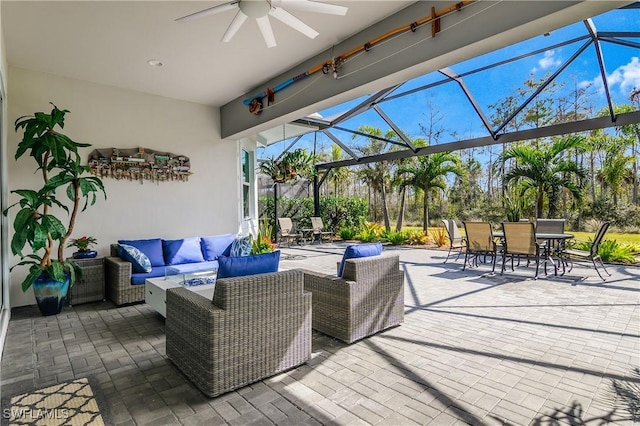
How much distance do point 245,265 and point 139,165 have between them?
13.0 ft

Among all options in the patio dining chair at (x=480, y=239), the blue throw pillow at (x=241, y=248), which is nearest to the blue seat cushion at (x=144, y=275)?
the blue throw pillow at (x=241, y=248)

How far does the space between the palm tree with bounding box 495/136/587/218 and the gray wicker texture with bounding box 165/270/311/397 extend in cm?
780

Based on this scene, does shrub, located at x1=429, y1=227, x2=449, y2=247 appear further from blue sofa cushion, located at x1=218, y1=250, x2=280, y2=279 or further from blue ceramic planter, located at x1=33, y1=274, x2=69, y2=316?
blue ceramic planter, located at x1=33, y1=274, x2=69, y2=316

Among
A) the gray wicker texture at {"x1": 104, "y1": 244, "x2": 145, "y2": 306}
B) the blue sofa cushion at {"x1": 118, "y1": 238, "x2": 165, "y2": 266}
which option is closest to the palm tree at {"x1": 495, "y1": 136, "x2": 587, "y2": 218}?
the blue sofa cushion at {"x1": 118, "y1": 238, "x2": 165, "y2": 266}

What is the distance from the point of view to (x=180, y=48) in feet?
13.1

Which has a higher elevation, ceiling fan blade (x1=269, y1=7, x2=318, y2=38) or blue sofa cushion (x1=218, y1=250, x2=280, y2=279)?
ceiling fan blade (x1=269, y1=7, x2=318, y2=38)

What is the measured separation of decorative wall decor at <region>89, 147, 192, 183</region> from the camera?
512 centimetres

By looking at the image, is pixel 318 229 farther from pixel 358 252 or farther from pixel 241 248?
pixel 358 252

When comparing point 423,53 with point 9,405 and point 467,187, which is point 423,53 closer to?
point 9,405

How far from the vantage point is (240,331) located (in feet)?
7.57

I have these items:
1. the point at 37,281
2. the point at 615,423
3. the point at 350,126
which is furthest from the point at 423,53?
the point at 350,126

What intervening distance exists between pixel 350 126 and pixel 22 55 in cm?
694

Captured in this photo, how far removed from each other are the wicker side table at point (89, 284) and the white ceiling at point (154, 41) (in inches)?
104

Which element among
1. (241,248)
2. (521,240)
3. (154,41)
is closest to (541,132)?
(521,240)
